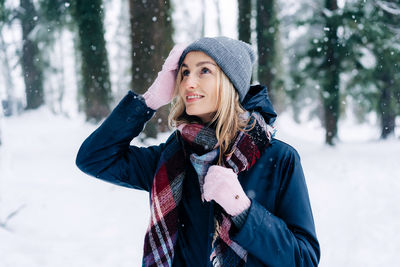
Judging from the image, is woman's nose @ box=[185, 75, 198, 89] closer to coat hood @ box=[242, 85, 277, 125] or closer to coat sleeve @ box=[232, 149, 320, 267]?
coat hood @ box=[242, 85, 277, 125]

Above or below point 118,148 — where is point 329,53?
above

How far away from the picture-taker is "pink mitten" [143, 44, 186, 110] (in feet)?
7.04

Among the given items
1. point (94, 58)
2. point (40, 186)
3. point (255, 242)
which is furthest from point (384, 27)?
point (255, 242)


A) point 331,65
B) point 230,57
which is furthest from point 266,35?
point 230,57

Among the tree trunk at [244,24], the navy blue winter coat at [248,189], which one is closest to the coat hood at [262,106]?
the navy blue winter coat at [248,189]

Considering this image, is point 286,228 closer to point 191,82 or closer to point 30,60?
point 191,82

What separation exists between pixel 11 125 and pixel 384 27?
53.2 ft

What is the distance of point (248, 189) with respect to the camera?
1879mm

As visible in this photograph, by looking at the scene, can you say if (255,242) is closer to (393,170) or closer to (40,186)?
(40,186)

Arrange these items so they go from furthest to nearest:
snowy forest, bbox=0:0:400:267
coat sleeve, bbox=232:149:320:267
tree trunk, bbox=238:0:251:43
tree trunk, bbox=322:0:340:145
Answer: tree trunk, bbox=322:0:340:145 → tree trunk, bbox=238:0:251:43 → snowy forest, bbox=0:0:400:267 → coat sleeve, bbox=232:149:320:267

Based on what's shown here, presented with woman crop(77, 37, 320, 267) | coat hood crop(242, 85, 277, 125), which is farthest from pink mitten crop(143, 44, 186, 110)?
coat hood crop(242, 85, 277, 125)

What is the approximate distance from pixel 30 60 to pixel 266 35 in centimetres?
1358

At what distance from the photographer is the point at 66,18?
14906 mm

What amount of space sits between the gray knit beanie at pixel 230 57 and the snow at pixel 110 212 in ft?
11.6
